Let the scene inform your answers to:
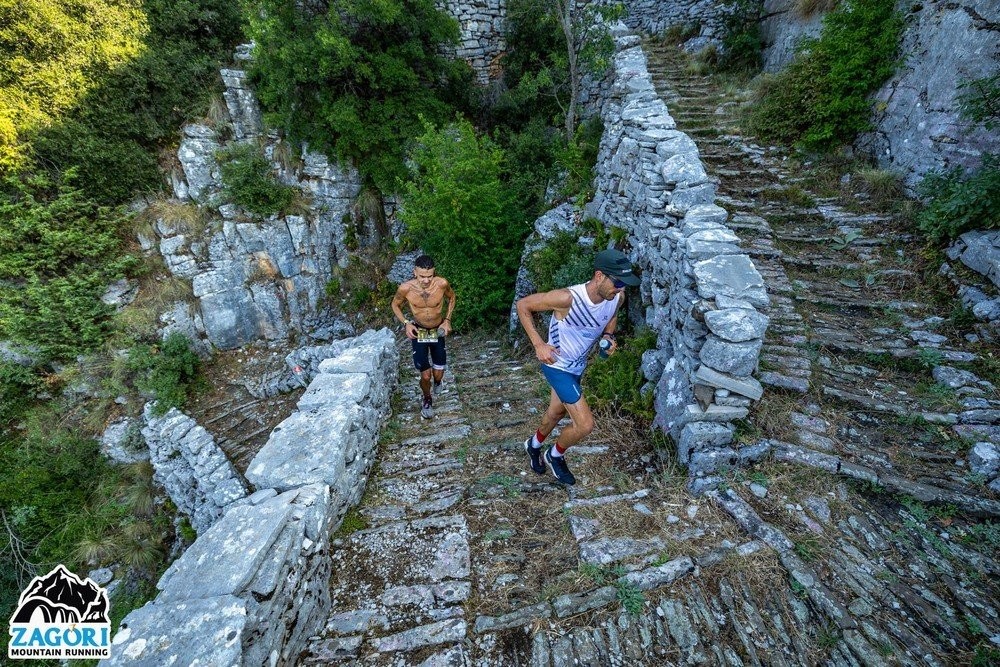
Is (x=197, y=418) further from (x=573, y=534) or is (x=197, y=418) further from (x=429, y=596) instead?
(x=573, y=534)

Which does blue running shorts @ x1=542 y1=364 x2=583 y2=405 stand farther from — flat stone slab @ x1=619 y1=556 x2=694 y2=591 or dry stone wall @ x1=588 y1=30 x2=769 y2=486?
flat stone slab @ x1=619 y1=556 x2=694 y2=591

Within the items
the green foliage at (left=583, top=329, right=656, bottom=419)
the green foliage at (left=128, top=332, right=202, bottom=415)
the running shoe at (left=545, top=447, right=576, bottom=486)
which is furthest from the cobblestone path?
the green foliage at (left=128, top=332, right=202, bottom=415)

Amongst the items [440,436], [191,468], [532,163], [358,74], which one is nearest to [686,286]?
[440,436]

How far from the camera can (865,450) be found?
11.5 ft

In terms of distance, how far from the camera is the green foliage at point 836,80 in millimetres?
6078

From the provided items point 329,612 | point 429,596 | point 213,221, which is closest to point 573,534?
point 429,596

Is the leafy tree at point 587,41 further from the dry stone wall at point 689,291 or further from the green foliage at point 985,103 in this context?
the green foliage at point 985,103

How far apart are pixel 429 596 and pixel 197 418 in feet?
28.5

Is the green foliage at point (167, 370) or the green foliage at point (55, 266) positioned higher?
the green foliage at point (55, 266)

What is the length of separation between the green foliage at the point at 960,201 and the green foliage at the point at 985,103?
1.40 ft

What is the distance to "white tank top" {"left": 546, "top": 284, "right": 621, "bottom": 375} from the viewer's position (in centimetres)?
338

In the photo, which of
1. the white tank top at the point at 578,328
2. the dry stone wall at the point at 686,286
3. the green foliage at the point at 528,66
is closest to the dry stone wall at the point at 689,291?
the dry stone wall at the point at 686,286

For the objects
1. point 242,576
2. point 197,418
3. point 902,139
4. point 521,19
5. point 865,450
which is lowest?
point 197,418

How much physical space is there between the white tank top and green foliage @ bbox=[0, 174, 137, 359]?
36.6ft
